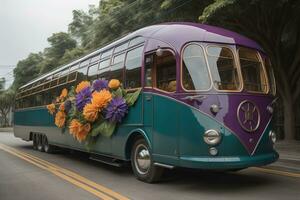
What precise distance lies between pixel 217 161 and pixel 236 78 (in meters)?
1.65

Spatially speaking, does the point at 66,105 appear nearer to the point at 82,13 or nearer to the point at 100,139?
the point at 100,139

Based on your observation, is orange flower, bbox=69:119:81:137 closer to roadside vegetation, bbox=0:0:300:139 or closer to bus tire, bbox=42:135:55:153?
roadside vegetation, bbox=0:0:300:139

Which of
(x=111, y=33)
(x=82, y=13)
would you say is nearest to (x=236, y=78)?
(x=111, y=33)

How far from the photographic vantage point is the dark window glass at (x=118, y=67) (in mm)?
11484

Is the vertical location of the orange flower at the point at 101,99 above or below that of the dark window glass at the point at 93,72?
below

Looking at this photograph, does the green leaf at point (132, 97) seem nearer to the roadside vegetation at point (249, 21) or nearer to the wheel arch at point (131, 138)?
the wheel arch at point (131, 138)

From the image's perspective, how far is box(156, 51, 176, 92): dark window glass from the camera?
9.34 m

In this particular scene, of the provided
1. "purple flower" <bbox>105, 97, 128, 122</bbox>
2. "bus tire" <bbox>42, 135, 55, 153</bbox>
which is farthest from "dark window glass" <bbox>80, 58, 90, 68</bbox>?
"bus tire" <bbox>42, 135, 55, 153</bbox>

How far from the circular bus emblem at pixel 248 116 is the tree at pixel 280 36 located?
311 inches

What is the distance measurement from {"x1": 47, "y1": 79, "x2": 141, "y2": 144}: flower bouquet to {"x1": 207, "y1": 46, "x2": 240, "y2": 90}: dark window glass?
1.89 metres

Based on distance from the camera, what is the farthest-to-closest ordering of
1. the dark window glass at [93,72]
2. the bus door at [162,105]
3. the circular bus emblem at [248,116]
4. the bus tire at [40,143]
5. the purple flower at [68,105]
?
the bus tire at [40,143], the purple flower at [68,105], the dark window glass at [93,72], the bus door at [162,105], the circular bus emblem at [248,116]

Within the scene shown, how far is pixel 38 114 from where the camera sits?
65.4 ft

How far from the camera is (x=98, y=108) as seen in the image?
11.8 m

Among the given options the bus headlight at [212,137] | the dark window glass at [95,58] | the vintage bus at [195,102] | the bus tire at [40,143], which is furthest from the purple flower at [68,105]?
the bus headlight at [212,137]
